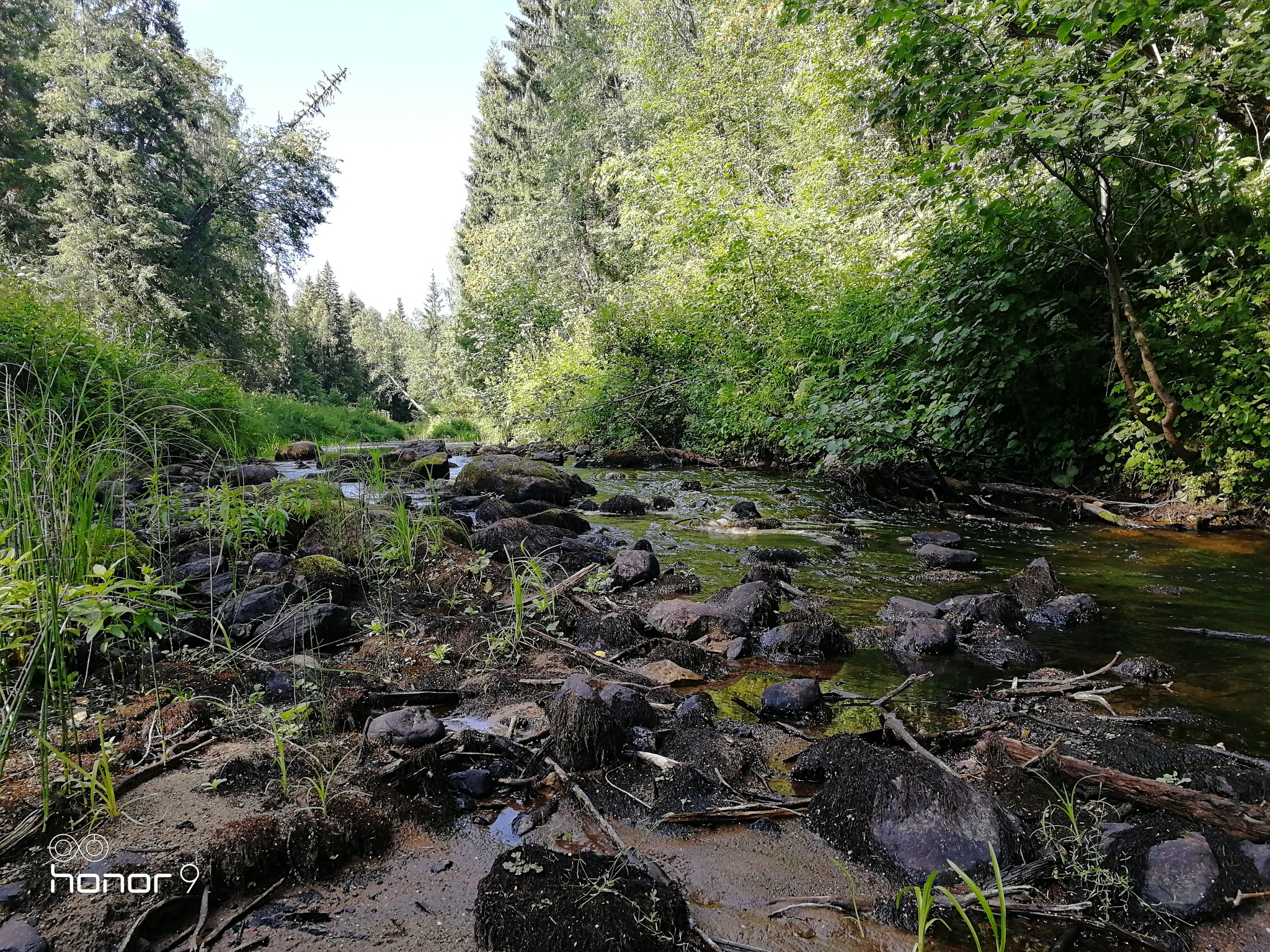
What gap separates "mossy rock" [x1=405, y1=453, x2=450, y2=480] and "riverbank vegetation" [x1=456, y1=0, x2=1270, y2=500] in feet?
14.8

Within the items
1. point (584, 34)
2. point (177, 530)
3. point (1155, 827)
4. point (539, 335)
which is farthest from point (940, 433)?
point (584, 34)

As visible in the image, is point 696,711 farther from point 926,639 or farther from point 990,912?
point 926,639

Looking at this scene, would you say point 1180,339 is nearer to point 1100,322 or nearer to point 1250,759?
point 1100,322

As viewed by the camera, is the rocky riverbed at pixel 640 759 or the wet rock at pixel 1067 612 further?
the wet rock at pixel 1067 612

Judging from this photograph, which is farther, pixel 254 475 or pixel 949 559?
pixel 254 475

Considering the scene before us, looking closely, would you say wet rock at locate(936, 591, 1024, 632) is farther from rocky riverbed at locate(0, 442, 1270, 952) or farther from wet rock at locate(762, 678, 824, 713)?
wet rock at locate(762, 678, 824, 713)

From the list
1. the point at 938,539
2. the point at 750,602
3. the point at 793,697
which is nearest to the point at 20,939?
the point at 793,697

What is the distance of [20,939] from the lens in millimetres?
1406

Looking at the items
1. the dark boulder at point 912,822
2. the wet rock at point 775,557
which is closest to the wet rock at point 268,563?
the wet rock at point 775,557

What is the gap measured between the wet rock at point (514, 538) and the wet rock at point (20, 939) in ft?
13.6

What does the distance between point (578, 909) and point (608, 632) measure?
2.26m

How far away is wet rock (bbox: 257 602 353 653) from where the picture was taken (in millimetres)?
3385

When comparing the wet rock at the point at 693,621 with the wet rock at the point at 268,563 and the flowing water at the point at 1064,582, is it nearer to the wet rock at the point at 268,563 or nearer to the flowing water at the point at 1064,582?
the flowing water at the point at 1064,582

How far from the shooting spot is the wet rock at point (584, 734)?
2.40 meters
